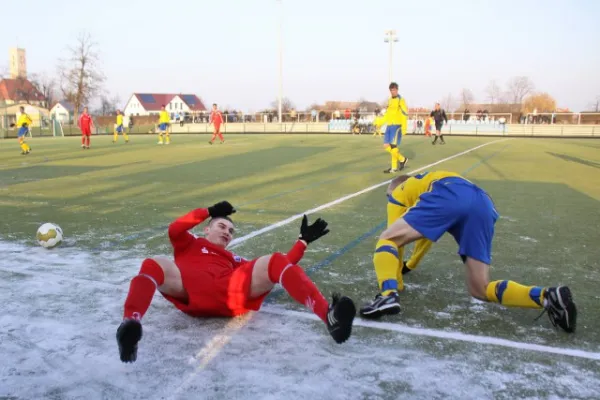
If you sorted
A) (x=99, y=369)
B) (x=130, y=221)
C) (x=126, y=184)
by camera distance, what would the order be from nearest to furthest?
(x=99, y=369), (x=130, y=221), (x=126, y=184)

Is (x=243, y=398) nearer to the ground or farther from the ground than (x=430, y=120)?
nearer to the ground

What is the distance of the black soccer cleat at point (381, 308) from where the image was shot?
350 centimetres

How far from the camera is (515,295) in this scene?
3.52m

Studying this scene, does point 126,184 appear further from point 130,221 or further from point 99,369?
point 99,369

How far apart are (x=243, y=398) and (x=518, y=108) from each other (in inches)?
3062

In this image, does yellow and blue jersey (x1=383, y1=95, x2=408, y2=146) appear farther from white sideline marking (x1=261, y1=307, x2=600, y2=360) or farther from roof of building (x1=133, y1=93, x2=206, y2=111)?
roof of building (x1=133, y1=93, x2=206, y2=111)

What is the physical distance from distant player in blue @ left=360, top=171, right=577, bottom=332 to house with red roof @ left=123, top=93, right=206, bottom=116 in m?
121

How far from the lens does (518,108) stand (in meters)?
71.9

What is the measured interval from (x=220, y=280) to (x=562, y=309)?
228 cm

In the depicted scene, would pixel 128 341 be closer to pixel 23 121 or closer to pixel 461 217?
pixel 461 217

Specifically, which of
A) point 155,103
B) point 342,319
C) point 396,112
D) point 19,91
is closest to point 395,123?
point 396,112

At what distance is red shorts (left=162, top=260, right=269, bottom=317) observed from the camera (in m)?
3.33

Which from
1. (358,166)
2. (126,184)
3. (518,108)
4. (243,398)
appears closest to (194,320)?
(243,398)

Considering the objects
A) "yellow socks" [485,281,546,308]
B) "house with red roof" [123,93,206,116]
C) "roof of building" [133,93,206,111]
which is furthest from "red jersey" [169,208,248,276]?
"roof of building" [133,93,206,111]
